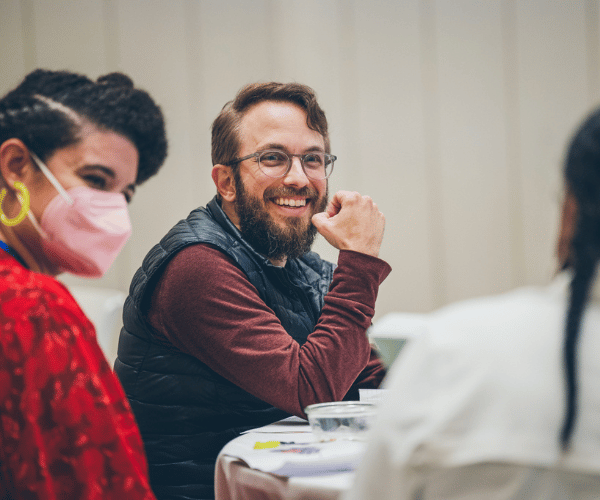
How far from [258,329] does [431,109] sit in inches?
81.3

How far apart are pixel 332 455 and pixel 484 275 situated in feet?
7.45

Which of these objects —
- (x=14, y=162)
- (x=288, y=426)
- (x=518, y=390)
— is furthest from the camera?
(x=288, y=426)

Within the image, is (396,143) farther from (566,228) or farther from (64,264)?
(566,228)

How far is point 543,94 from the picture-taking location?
298 centimetres

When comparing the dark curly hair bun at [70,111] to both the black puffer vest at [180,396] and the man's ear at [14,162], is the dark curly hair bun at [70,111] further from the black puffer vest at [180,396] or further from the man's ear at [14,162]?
the black puffer vest at [180,396]

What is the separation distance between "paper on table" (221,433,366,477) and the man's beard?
0.59 metres

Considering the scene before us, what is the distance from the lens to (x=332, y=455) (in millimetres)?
878

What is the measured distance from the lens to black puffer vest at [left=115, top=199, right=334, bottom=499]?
1.29m

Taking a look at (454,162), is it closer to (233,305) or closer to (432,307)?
(432,307)

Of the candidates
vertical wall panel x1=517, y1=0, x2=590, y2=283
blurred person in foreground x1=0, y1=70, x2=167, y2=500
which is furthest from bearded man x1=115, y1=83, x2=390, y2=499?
vertical wall panel x1=517, y1=0, x2=590, y2=283

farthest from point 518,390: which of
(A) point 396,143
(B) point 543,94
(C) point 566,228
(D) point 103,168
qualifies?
(B) point 543,94

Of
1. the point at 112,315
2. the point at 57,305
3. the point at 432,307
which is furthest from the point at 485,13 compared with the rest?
the point at 57,305

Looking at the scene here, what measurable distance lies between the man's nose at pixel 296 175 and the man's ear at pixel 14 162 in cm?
82

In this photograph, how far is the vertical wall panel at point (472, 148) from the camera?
2.96 metres
